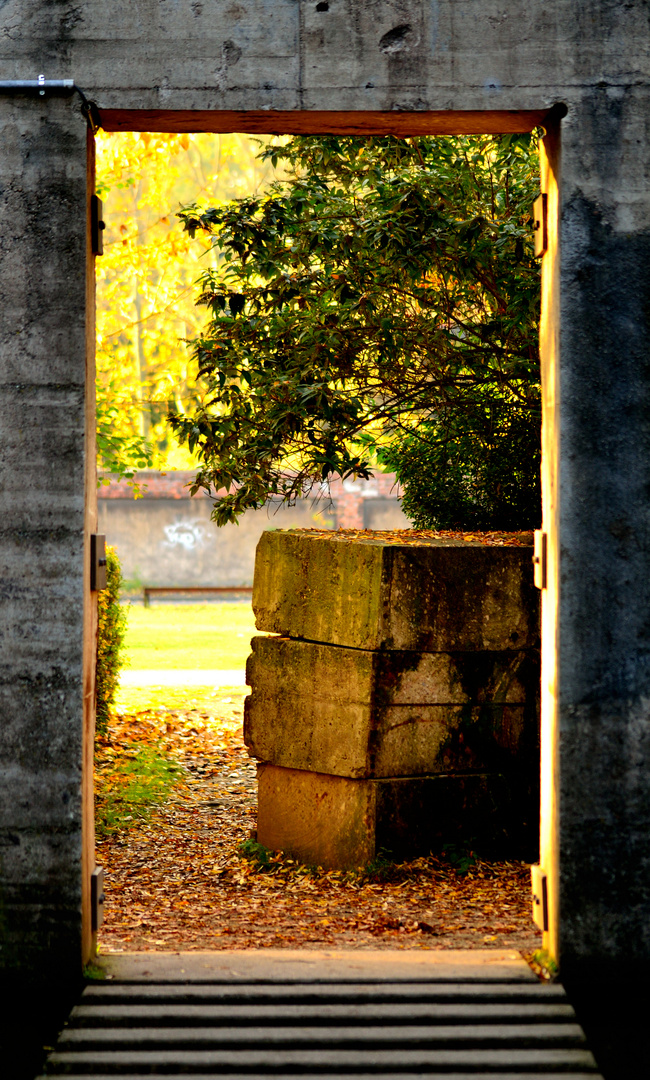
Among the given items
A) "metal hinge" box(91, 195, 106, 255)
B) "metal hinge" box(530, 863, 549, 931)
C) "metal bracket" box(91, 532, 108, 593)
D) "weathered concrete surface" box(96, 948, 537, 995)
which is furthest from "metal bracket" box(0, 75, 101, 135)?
"metal hinge" box(530, 863, 549, 931)

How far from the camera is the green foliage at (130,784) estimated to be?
314 inches

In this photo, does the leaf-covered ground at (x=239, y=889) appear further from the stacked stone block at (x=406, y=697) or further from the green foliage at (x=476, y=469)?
the green foliage at (x=476, y=469)

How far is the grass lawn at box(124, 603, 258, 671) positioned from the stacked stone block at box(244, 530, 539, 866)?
5.76 metres

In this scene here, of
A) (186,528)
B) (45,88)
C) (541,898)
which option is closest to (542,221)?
(45,88)

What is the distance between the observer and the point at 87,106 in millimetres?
3850

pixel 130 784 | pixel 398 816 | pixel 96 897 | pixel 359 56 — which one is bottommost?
pixel 130 784

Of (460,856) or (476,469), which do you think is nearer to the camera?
(460,856)

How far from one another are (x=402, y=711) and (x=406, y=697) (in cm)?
9

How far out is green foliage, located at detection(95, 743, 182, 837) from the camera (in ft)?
26.2

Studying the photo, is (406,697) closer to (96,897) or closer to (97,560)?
(96,897)

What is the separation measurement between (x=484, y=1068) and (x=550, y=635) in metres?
1.57

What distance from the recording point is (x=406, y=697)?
6.29m

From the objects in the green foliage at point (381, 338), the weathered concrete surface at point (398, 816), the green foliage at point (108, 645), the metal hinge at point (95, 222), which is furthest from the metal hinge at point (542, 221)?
the green foliage at point (108, 645)

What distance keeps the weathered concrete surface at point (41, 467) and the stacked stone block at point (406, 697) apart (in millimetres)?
2691
